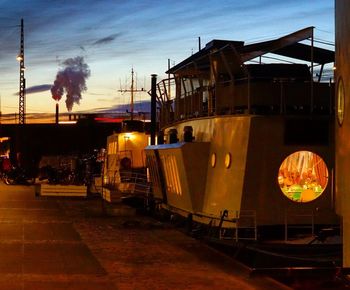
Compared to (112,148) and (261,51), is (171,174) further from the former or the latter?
(112,148)

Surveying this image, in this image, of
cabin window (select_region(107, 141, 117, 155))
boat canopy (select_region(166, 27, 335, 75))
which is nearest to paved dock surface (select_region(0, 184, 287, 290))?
boat canopy (select_region(166, 27, 335, 75))

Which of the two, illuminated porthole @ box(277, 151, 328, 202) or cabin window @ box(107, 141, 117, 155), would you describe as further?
cabin window @ box(107, 141, 117, 155)

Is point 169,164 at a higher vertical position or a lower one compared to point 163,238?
higher

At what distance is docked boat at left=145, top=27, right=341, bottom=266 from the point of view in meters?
14.5

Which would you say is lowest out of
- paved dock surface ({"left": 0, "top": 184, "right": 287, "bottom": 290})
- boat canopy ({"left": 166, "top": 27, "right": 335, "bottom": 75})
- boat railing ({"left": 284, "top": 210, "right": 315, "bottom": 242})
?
paved dock surface ({"left": 0, "top": 184, "right": 287, "bottom": 290})

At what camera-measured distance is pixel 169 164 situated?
Result: 18.7 metres

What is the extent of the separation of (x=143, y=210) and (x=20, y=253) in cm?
1101

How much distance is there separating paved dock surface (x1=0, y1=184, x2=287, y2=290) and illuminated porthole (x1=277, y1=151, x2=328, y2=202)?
2.57m

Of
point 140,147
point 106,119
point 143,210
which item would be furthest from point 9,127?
point 143,210

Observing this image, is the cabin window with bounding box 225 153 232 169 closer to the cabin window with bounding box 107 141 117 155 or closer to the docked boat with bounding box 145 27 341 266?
the docked boat with bounding box 145 27 341 266

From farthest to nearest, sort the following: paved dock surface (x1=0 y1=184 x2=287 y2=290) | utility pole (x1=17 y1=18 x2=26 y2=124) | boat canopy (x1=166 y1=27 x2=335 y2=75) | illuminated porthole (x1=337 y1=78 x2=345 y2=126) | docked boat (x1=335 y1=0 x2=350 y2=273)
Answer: utility pole (x1=17 y1=18 x2=26 y2=124) < boat canopy (x1=166 y1=27 x2=335 y2=75) < paved dock surface (x1=0 y1=184 x2=287 y2=290) < illuminated porthole (x1=337 y1=78 x2=345 y2=126) < docked boat (x1=335 y1=0 x2=350 y2=273)

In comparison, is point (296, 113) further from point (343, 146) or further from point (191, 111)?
point (343, 146)

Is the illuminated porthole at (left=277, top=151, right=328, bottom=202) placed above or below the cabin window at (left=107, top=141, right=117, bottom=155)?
below

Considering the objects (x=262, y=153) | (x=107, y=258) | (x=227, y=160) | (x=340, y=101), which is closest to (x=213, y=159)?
(x=227, y=160)
